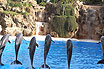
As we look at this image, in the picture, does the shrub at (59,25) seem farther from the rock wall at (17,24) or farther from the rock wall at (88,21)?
the rock wall at (17,24)

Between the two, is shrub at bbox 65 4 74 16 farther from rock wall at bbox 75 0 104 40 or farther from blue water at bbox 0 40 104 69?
blue water at bbox 0 40 104 69

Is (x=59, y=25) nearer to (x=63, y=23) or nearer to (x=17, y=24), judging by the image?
(x=63, y=23)

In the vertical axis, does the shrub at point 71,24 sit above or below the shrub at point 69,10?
below

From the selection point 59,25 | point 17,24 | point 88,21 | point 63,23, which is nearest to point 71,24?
point 63,23

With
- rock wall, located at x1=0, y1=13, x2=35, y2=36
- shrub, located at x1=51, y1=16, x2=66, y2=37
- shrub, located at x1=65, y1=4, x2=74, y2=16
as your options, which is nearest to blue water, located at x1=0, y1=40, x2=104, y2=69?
rock wall, located at x1=0, y1=13, x2=35, y2=36

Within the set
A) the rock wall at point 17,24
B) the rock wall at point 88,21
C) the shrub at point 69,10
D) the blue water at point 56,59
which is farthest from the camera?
the shrub at point 69,10

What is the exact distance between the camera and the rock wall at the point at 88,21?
1583 inches

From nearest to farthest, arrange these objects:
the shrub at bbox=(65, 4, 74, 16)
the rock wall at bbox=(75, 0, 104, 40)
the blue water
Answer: the blue water < the rock wall at bbox=(75, 0, 104, 40) < the shrub at bbox=(65, 4, 74, 16)

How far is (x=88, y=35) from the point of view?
41281 mm

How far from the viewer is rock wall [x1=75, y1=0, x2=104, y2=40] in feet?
132

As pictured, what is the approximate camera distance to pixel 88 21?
136ft

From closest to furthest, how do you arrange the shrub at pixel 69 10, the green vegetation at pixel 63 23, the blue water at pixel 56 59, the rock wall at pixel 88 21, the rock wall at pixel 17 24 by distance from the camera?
the blue water at pixel 56 59 < the rock wall at pixel 17 24 < the rock wall at pixel 88 21 < the green vegetation at pixel 63 23 < the shrub at pixel 69 10

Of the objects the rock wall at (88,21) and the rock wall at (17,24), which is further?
the rock wall at (88,21)

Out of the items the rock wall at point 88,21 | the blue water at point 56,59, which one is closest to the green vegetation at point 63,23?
the rock wall at point 88,21
